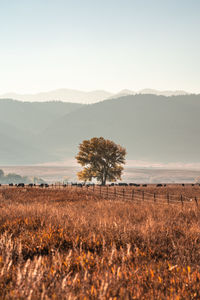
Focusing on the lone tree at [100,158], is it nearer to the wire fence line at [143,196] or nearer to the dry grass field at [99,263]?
the wire fence line at [143,196]

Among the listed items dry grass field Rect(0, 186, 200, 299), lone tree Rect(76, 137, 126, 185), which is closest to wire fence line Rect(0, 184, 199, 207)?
dry grass field Rect(0, 186, 200, 299)

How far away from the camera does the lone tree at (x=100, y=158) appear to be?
70250 millimetres

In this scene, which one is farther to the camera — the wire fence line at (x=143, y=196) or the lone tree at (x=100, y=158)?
the lone tree at (x=100, y=158)

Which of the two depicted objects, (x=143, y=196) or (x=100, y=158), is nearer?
(x=143, y=196)

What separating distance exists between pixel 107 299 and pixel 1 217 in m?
7.58

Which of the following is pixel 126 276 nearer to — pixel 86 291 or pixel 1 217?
pixel 86 291

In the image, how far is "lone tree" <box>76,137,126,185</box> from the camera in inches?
2766

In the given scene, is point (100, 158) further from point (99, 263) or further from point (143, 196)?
point (99, 263)

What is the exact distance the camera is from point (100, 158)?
7038 centimetres

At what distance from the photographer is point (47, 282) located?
4.68 m

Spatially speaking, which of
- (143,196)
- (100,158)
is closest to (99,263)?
(143,196)

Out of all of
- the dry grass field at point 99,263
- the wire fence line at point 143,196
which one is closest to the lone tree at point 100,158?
the wire fence line at point 143,196

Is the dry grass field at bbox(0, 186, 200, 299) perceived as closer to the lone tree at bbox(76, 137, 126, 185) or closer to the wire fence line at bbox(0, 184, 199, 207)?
the wire fence line at bbox(0, 184, 199, 207)

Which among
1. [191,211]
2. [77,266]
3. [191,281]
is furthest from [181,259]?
[191,211]
